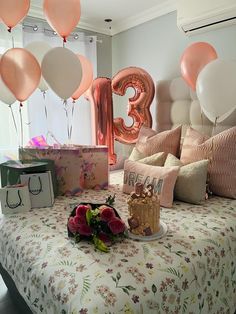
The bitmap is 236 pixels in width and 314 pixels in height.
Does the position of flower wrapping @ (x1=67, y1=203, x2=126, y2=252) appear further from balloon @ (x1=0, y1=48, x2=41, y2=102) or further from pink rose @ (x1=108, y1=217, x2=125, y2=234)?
balloon @ (x1=0, y1=48, x2=41, y2=102)

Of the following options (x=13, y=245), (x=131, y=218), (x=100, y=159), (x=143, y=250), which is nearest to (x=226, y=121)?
(x=100, y=159)

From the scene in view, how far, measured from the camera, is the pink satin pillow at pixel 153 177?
5.15ft

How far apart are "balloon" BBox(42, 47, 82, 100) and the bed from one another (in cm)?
88

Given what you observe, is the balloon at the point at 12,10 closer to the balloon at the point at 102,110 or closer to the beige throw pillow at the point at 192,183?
the balloon at the point at 102,110

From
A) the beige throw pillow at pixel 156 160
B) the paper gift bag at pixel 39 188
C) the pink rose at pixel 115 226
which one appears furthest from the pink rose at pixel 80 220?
the beige throw pillow at pixel 156 160

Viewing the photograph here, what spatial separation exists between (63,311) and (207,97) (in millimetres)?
1448

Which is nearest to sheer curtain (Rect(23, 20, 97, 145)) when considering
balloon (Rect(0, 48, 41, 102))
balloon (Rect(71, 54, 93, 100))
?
balloon (Rect(71, 54, 93, 100))

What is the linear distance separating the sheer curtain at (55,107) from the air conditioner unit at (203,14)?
1.02 m

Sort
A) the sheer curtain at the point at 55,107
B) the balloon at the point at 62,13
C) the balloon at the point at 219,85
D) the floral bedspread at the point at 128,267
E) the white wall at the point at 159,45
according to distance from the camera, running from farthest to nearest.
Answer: the sheer curtain at the point at 55,107
the white wall at the point at 159,45
the balloon at the point at 62,13
the balloon at the point at 219,85
the floral bedspread at the point at 128,267

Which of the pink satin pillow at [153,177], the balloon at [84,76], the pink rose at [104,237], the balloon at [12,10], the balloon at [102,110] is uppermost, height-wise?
the balloon at [12,10]

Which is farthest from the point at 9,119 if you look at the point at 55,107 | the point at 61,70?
the point at 61,70

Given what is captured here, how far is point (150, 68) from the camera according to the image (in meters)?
2.77

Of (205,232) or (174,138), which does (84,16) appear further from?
(205,232)

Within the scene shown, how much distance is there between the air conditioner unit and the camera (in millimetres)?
1972
